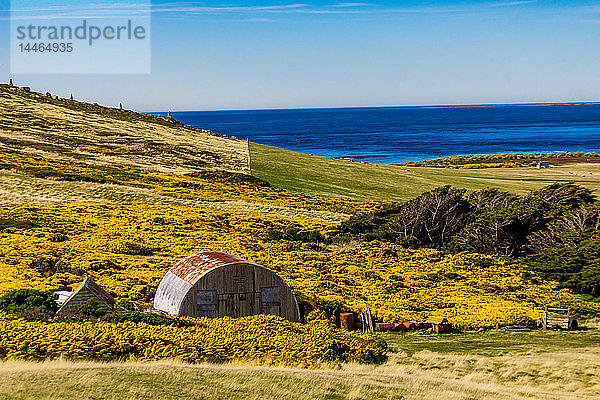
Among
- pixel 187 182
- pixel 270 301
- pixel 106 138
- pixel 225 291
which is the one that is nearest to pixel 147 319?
pixel 225 291

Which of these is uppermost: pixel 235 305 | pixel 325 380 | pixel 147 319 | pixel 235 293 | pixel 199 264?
pixel 199 264

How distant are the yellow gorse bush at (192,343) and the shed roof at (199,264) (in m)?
2.74

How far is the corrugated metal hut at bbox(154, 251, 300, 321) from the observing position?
2614cm

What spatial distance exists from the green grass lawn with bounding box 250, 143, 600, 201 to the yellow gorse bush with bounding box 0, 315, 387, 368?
178 feet

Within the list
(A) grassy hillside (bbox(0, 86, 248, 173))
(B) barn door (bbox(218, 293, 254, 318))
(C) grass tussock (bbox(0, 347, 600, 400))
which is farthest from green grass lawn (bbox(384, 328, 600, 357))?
(A) grassy hillside (bbox(0, 86, 248, 173))

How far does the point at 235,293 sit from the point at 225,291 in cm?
43

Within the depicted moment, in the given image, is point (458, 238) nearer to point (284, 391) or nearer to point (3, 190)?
point (284, 391)

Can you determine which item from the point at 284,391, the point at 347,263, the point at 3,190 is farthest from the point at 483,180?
the point at 284,391

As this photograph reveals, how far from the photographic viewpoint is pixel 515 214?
147ft

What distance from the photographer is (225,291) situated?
26578 millimetres

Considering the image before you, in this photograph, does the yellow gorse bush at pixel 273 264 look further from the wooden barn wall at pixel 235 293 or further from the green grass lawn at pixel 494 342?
the wooden barn wall at pixel 235 293

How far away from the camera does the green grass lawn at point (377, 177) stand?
82750mm

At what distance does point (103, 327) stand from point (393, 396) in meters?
9.82

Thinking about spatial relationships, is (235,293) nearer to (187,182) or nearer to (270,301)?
(270,301)
